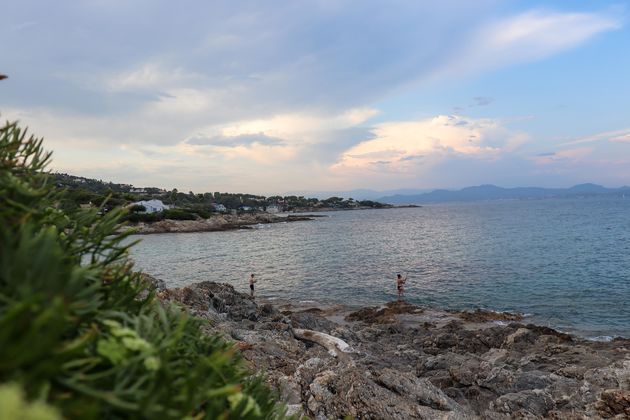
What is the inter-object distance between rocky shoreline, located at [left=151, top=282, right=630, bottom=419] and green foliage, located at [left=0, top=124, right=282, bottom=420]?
912mm

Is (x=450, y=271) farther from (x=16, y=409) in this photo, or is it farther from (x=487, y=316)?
(x=16, y=409)

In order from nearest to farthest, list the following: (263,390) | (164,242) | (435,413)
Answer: (263,390) < (435,413) < (164,242)

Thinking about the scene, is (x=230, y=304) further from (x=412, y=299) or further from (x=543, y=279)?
(x=543, y=279)

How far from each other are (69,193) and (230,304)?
1711 centimetres

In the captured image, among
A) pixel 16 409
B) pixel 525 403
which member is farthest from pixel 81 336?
pixel 525 403

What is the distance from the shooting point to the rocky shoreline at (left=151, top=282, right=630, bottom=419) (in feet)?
21.6

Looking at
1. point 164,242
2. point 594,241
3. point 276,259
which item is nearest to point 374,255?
point 276,259

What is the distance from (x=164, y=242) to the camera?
75438 mm

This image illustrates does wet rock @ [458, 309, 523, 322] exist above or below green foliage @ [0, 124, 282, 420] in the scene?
below

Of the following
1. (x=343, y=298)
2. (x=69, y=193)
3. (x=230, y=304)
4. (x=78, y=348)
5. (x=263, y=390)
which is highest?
(x=69, y=193)

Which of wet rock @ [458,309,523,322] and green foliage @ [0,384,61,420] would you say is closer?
green foliage @ [0,384,61,420]

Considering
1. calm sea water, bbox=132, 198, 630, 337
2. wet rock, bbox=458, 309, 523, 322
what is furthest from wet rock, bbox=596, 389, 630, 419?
wet rock, bbox=458, 309, 523, 322

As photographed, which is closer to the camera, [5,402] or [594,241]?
[5,402]

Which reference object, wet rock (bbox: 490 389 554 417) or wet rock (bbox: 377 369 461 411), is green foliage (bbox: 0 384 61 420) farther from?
wet rock (bbox: 490 389 554 417)
